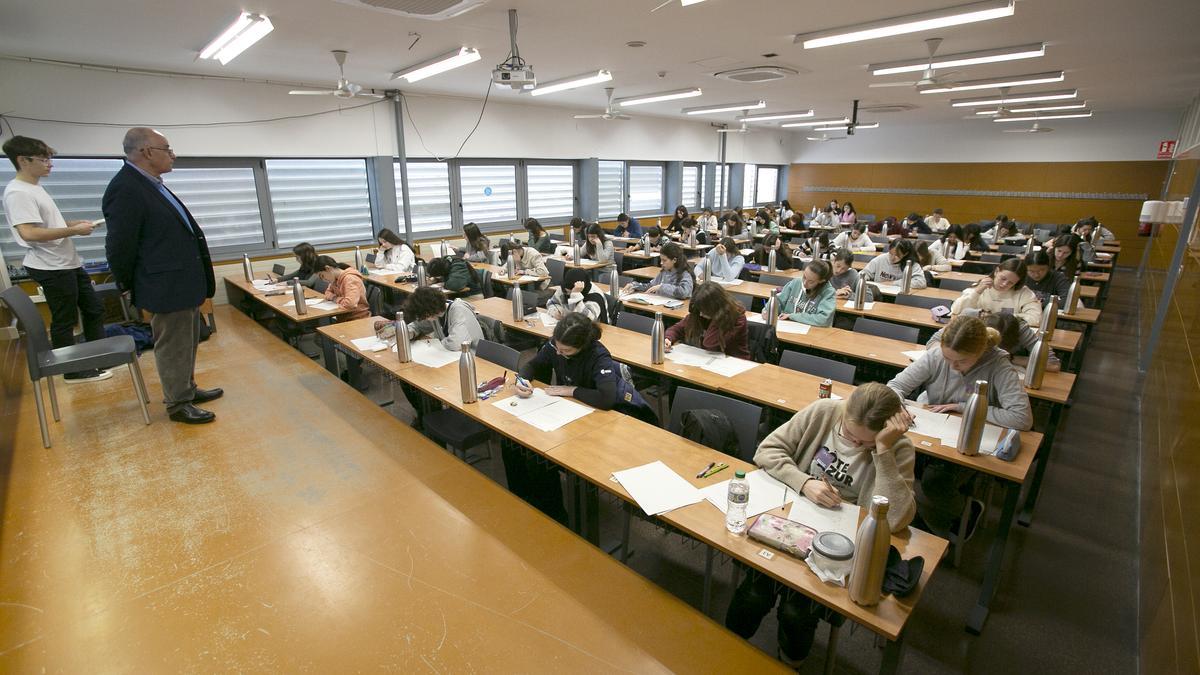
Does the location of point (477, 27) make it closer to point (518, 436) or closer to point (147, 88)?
point (518, 436)

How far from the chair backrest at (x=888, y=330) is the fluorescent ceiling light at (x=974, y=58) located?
129 inches

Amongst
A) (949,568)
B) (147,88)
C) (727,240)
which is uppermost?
(147,88)

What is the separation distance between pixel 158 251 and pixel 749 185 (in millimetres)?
17582

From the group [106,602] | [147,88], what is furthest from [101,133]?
[106,602]

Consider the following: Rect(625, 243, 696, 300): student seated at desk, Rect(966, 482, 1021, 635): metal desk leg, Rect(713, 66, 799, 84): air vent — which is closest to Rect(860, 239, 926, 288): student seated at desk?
Rect(625, 243, 696, 300): student seated at desk

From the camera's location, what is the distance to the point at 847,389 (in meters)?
3.43

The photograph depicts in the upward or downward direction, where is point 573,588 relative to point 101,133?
downward

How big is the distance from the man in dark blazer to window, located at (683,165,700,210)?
45.8 ft

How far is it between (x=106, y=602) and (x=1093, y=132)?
62.3 ft

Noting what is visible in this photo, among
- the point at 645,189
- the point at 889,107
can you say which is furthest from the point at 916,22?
the point at 645,189

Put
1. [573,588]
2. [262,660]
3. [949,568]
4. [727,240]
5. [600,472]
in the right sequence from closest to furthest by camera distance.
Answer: [262,660]
[573,588]
[600,472]
[949,568]
[727,240]

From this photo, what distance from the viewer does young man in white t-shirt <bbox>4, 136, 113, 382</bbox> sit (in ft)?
13.7

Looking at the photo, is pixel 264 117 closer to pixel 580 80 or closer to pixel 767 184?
pixel 580 80

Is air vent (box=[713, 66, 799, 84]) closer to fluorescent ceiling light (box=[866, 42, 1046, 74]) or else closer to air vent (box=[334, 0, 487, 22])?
fluorescent ceiling light (box=[866, 42, 1046, 74])
